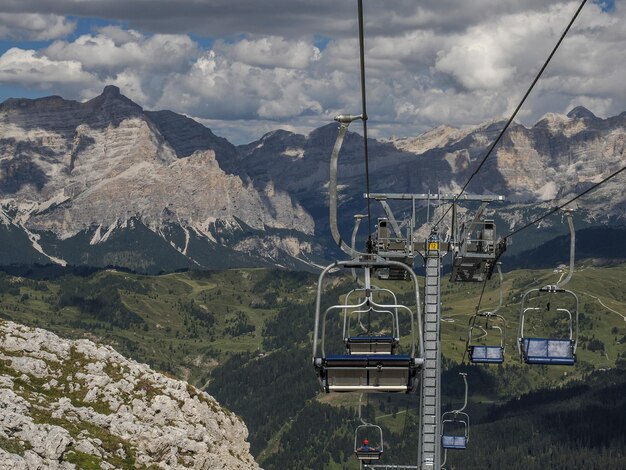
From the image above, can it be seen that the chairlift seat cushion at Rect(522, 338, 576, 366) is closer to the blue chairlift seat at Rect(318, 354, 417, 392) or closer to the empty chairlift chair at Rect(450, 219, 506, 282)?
the empty chairlift chair at Rect(450, 219, 506, 282)

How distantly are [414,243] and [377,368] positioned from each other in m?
26.3

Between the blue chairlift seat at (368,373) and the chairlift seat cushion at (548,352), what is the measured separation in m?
32.1

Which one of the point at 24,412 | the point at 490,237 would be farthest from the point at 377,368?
the point at 24,412

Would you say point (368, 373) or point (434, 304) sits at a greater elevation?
point (434, 304)

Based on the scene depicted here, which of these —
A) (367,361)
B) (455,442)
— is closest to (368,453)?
(455,442)

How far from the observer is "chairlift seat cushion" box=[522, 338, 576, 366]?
253 ft

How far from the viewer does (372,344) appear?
238ft

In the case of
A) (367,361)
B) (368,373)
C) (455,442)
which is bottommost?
(455,442)

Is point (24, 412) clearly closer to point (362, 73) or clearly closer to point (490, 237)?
point (490, 237)

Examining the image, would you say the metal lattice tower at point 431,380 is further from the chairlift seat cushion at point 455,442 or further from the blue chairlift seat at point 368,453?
the chairlift seat cushion at point 455,442

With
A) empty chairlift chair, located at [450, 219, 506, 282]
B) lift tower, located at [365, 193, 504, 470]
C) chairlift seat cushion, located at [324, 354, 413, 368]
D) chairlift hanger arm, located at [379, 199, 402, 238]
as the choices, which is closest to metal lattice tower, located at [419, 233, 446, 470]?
lift tower, located at [365, 193, 504, 470]

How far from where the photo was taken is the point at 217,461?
5103 inches

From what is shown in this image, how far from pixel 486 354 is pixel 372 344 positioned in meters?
20.8

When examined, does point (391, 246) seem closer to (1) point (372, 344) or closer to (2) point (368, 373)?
(1) point (372, 344)
